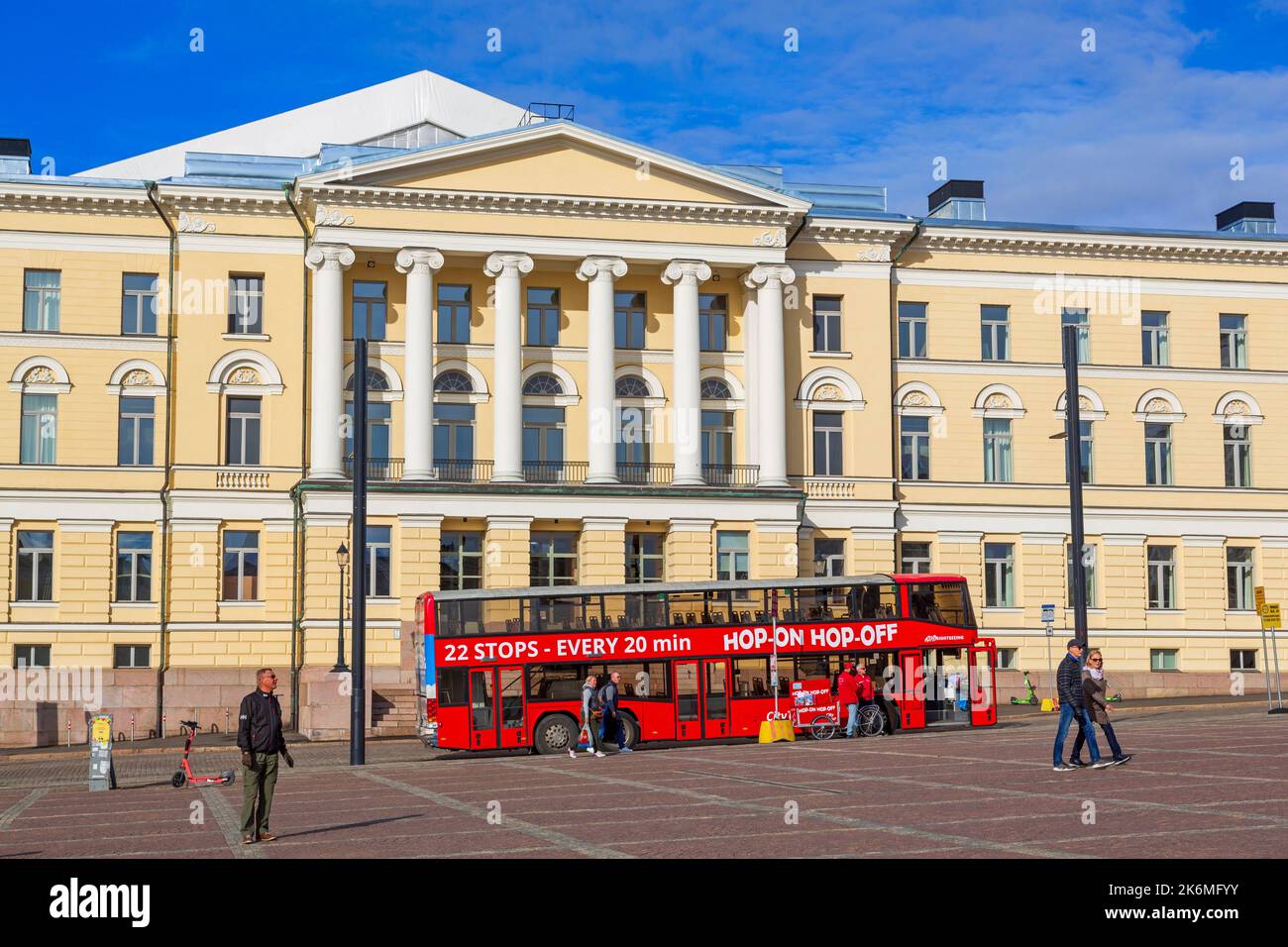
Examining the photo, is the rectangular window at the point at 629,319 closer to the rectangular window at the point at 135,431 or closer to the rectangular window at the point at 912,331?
the rectangular window at the point at 912,331

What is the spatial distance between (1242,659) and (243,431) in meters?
36.6

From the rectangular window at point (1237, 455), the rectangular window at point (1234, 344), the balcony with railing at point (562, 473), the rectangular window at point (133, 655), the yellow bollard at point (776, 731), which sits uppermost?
the rectangular window at point (1234, 344)

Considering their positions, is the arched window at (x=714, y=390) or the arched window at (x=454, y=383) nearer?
the arched window at (x=454, y=383)

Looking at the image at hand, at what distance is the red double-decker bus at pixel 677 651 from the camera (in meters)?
36.4

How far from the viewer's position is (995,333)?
57.5 meters

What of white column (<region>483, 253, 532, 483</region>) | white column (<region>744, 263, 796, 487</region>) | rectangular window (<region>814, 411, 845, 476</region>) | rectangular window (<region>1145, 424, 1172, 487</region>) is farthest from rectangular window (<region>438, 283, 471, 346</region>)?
rectangular window (<region>1145, 424, 1172, 487</region>)

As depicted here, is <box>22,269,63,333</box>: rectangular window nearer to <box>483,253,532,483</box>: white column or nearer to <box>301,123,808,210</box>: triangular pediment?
<box>301,123,808,210</box>: triangular pediment

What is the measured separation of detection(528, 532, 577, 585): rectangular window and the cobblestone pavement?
728 inches

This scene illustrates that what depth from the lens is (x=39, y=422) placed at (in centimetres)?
5072

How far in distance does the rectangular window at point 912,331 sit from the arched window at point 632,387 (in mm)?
9725

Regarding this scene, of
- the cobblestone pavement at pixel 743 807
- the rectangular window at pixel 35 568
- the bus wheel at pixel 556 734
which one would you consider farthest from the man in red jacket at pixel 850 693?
the rectangular window at pixel 35 568
